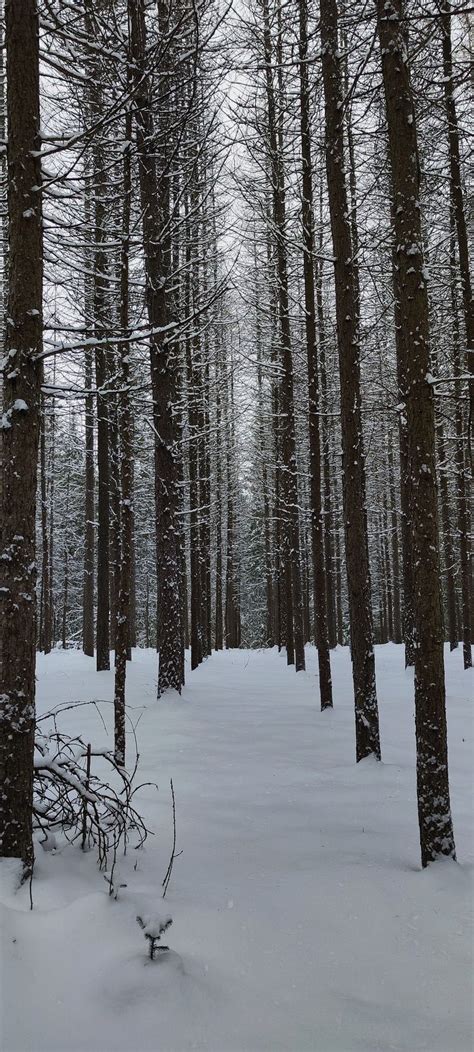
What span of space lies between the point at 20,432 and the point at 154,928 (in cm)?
265

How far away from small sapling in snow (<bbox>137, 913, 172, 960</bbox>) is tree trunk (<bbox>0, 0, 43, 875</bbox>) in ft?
2.80

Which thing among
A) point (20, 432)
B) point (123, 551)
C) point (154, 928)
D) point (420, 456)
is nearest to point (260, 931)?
point (154, 928)

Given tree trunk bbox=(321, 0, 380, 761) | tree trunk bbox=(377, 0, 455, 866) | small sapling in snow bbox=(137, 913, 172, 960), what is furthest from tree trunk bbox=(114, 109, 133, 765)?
small sapling in snow bbox=(137, 913, 172, 960)

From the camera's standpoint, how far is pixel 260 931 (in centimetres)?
298

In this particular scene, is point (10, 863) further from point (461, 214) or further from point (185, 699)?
point (461, 214)

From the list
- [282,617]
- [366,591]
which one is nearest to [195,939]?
[366,591]

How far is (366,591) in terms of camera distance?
6238 mm

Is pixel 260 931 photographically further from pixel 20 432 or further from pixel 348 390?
pixel 348 390

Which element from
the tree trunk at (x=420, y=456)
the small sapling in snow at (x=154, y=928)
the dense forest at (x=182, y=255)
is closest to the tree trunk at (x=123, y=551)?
the dense forest at (x=182, y=255)

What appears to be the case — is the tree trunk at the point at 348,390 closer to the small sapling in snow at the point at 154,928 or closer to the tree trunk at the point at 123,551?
the tree trunk at the point at 123,551

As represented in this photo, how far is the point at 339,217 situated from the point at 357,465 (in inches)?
108

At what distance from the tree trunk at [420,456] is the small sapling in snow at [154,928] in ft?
6.02

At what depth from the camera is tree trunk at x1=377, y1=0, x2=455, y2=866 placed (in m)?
3.73

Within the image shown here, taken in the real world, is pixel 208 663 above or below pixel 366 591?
below
